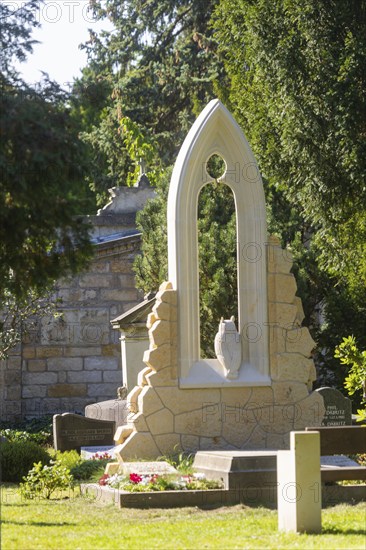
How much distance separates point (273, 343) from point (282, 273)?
3.00 feet

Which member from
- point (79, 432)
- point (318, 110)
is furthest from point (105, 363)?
point (318, 110)

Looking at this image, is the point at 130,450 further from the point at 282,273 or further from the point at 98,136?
the point at 98,136

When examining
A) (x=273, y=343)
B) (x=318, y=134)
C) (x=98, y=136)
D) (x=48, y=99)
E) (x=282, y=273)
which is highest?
(x=98, y=136)

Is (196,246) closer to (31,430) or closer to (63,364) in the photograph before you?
(31,430)

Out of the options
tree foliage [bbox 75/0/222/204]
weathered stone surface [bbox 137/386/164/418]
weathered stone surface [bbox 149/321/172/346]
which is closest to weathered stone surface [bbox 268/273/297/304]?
weathered stone surface [bbox 149/321/172/346]

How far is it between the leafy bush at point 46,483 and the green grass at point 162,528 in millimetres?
934

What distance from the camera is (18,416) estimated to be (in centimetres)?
2245

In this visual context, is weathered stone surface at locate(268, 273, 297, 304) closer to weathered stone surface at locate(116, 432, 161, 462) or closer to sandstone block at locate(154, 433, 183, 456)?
sandstone block at locate(154, 433, 183, 456)

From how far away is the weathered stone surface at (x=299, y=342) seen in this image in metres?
13.8

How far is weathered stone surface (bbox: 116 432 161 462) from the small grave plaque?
0.33m

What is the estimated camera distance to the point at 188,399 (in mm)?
13312

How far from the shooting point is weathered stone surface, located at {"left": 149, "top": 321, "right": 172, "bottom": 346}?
43.7ft

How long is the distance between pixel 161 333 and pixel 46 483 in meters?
2.29

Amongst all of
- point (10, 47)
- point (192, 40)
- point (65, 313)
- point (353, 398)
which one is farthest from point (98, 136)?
point (10, 47)
